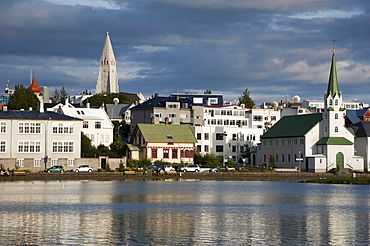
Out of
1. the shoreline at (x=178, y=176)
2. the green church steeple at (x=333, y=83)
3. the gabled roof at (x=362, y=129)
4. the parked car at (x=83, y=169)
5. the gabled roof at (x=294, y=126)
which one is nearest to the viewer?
the shoreline at (x=178, y=176)

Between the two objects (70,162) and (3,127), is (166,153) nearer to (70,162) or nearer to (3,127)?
(70,162)

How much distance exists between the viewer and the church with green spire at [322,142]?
125562 mm

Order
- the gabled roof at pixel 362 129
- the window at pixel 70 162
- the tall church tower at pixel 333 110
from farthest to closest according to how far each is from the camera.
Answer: the gabled roof at pixel 362 129, the tall church tower at pixel 333 110, the window at pixel 70 162

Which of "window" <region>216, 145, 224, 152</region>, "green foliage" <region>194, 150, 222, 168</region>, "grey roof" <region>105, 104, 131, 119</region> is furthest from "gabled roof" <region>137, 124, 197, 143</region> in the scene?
"grey roof" <region>105, 104, 131, 119</region>

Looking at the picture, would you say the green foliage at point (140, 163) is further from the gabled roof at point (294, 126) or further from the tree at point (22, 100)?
the tree at point (22, 100)

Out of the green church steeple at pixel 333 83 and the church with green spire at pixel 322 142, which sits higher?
Answer: the green church steeple at pixel 333 83

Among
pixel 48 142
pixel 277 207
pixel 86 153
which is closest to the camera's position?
pixel 277 207

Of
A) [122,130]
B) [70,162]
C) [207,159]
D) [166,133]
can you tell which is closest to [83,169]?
[70,162]

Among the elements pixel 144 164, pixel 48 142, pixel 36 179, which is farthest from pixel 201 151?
pixel 36 179

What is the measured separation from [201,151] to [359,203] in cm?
8040

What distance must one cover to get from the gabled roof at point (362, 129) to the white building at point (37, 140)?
2131 inches

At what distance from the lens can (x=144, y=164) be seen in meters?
120

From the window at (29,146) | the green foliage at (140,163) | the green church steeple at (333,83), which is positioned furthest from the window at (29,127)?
the green church steeple at (333,83)

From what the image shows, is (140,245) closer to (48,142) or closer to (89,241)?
(89,241)
